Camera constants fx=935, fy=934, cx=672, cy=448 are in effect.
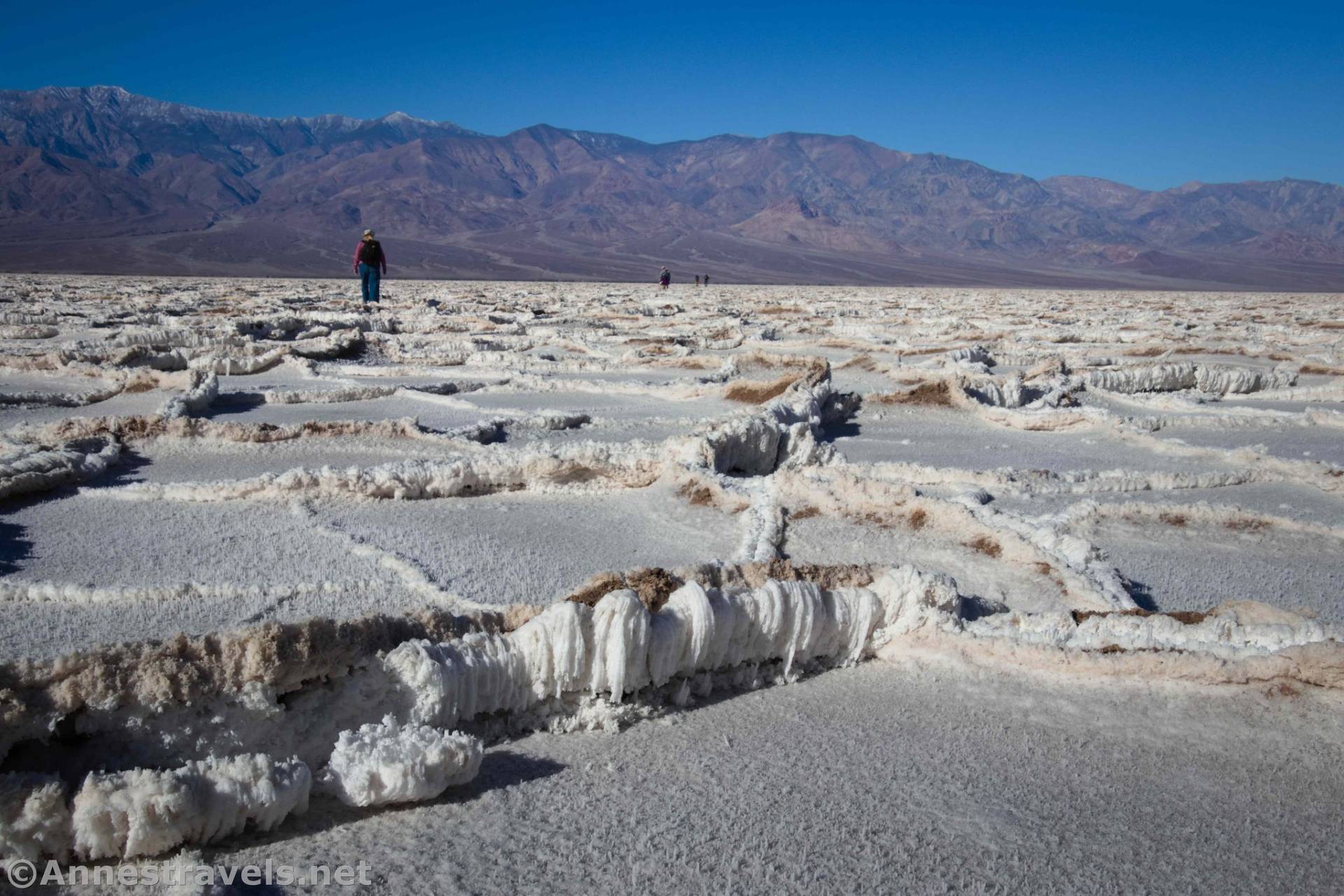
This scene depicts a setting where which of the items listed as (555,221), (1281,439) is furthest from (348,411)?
(555,221)

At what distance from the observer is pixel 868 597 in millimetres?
2049

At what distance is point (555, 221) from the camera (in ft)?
373

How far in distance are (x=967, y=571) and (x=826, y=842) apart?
1.48 m

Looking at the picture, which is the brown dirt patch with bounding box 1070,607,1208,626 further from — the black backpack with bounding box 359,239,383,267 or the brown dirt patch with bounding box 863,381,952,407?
the black backpack with bounding box 359,239,383,267

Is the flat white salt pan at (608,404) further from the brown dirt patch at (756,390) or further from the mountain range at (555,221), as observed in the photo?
the mountain range at (555,221)

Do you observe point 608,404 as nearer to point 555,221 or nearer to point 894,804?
point 894,804

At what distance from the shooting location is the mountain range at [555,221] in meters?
61.5

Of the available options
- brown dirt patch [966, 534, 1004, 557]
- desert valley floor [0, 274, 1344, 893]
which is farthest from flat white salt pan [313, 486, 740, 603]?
brown dirt patch [966, 534, 1004, 557]

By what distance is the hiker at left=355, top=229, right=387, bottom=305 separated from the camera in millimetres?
12594

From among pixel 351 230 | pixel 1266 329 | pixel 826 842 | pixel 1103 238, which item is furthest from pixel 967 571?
pixel 1103 238

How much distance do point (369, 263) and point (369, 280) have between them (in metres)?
1.26

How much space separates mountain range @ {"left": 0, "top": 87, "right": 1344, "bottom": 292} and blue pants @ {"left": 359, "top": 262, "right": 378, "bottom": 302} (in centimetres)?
2810

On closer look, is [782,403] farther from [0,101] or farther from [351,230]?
[0,101]

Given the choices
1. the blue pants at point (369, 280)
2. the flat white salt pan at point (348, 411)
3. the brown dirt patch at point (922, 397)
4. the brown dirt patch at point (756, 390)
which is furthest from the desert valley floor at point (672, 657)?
the blue pants at point (369, 280)
